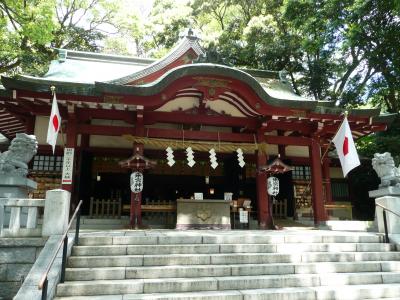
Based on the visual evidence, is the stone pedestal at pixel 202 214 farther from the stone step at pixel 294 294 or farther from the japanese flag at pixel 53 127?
the stone step at pixel 294 294

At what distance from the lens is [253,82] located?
10.6 metres

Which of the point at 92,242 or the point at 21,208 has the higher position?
the point at 21,208

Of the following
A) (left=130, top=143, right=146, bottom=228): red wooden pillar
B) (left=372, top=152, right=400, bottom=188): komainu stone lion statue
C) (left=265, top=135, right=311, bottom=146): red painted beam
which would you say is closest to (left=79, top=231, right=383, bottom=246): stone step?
(left=372, top=152, right=400, bottom=188): komainu stone lion statue

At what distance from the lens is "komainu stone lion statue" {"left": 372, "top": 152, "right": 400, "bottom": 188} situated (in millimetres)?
8742

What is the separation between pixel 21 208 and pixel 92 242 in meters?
1.49

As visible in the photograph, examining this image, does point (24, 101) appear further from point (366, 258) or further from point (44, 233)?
point (366, 258)

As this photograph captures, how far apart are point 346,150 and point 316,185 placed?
5.97 feet

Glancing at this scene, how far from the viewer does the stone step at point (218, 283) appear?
5.35m

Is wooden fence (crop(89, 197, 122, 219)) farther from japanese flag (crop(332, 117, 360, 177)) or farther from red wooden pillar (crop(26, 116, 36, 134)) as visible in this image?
japanese flag (crop(332, 117, 360, 177))

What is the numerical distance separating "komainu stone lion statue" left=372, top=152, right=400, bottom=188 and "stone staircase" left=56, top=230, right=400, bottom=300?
6.16ft

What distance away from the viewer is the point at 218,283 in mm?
5707

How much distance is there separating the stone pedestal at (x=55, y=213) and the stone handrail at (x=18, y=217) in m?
0.18

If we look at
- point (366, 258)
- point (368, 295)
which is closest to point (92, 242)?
point (368, 295)

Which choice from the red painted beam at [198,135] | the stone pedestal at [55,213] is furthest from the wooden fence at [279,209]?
the stone pedestal at [55,213]
